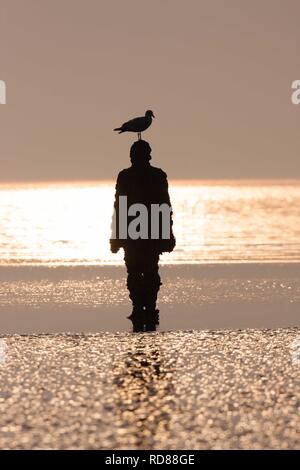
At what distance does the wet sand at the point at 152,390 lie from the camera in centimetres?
870

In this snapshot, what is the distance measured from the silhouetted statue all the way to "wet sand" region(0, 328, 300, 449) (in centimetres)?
185

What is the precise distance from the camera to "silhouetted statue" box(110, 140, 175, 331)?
52.1 ft

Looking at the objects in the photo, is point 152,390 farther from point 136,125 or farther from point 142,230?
point 136,125

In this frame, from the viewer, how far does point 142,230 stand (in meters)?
15.7

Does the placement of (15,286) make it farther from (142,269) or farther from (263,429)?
(263,429)

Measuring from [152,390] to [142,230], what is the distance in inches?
211

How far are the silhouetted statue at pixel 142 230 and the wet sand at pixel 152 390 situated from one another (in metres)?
1.85

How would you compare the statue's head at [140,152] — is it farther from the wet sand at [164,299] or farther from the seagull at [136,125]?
the seagull at [136,125]

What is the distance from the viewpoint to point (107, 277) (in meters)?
23.0

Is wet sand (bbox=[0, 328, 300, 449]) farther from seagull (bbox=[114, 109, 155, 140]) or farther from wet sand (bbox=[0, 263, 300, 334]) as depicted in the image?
seagull (bbox=[114, 109, 155, 140])

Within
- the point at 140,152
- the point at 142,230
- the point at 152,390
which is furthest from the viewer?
the point at 140,152
